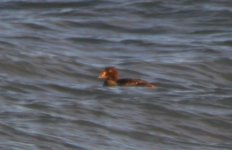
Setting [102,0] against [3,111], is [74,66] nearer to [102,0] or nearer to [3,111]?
[3,111]

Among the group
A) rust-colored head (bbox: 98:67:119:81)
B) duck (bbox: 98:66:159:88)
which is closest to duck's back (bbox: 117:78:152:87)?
duck (bbox: 98:66:159:88)

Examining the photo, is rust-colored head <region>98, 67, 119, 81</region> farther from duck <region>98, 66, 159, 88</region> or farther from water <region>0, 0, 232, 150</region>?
water <region>0, 0, 232, 150</region>

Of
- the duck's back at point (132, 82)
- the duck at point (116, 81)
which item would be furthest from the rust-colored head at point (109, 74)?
the duck's back at point (132, 82)

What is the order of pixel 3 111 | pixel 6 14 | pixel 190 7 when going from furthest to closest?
pixel 190 7 < pixel 6 14 < pixel 3 111

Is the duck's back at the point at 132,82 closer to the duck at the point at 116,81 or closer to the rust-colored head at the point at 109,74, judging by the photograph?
the duck at the point at 116,81

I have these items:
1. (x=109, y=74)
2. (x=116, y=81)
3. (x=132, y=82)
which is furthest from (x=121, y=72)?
(x=132, y=82)

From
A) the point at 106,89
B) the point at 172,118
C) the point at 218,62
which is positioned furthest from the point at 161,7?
the point at 172,118
